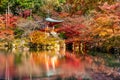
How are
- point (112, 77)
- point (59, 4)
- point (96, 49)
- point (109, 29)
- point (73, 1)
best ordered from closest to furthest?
1. point (73, 1)
2. point (112, 77)
3. point (109, 29)
4. point (96, 49)
5. point (59, 4)

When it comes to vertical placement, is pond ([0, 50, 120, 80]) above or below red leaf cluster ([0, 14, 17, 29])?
below

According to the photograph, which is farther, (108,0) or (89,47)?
(89,47)

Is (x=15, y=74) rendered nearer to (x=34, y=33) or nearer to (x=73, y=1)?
(x=73, y=1)

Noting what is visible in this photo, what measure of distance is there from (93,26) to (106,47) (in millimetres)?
2287

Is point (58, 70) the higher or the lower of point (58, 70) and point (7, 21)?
the lower

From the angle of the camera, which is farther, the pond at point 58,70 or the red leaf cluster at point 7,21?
the red leaf cluster at point 7,21

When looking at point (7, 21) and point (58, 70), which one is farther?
point (7, 21)

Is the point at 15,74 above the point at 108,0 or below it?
below

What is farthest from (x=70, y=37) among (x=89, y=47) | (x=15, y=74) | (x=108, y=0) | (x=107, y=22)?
(x=108, y=0)

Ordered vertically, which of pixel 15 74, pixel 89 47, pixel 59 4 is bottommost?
pixel 89 47

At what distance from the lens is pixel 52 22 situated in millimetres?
26453

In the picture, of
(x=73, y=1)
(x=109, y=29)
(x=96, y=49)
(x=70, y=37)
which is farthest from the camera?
(x=70, y=37)

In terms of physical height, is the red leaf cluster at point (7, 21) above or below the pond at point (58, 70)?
above

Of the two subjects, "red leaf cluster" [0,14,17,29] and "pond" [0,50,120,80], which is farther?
"red leaf cluster" [0,14,17,29]
